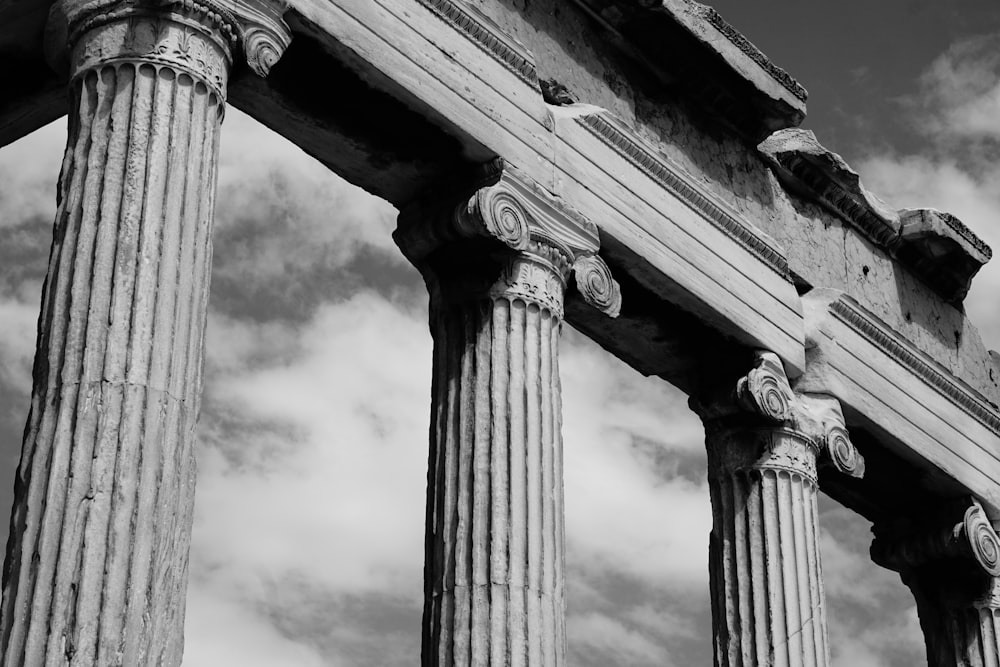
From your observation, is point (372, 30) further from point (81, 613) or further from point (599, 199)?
point (81, 613)

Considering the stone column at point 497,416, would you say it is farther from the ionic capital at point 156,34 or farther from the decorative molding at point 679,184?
the ionic capital at point 156,34

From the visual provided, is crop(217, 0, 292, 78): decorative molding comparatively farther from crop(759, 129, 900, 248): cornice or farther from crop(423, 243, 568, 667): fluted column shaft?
crop(759, 129, 900, 248): cornice

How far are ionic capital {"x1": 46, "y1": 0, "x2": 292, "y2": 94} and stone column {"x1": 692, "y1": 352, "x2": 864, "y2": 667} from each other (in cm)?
526

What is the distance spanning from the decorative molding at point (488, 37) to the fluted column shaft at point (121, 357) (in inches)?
84.6

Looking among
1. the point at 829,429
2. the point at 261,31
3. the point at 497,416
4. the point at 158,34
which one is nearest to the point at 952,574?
the point at 829,429

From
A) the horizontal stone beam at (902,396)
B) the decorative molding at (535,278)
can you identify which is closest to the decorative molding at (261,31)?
the decorative molding at (535,278)

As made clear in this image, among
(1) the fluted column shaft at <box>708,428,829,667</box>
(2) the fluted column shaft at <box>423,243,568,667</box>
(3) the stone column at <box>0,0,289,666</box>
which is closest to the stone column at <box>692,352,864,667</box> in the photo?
(1) the fluted column shaft at <box>708,428,829,667</box>

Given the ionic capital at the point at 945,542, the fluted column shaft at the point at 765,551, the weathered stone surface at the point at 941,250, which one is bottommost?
the fluted column shaft at the point at 765,551

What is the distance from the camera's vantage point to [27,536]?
8430 mm

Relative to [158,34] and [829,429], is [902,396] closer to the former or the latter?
[829,429]

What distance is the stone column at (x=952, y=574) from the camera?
1555 cm

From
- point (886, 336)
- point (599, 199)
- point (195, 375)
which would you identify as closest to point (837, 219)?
point (886, 336)

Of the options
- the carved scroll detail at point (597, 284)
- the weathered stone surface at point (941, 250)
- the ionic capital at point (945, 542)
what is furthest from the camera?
the weathered stone surface at point (941, 250)

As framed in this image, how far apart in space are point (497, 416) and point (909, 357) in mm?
5563
